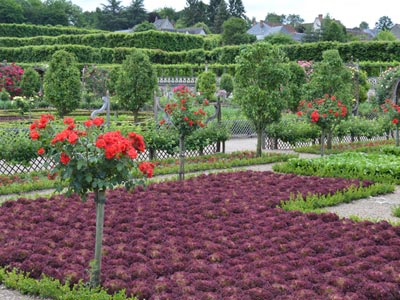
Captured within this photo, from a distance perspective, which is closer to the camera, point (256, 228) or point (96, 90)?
point (256, 228)

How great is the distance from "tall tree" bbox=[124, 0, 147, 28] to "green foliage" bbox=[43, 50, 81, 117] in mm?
61527

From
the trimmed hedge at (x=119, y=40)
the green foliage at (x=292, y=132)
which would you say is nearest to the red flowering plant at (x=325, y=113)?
the green foliage at (x=292, y=132)

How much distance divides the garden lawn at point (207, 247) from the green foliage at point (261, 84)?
523 cm

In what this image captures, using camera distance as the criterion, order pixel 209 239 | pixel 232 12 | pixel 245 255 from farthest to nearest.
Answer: pixel 232 12 → pixel 209 239 → pixel 245 255

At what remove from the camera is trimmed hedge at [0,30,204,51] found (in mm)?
47281

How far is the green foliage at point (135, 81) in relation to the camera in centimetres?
2048

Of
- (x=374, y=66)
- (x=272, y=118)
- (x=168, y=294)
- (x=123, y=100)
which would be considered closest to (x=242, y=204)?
(x=168, y=294)

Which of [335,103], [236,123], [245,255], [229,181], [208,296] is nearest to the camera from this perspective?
[208,296]

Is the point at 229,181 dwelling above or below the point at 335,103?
below

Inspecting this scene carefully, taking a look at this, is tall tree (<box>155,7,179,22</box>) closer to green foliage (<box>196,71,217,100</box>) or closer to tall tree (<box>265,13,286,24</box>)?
tall tree (<box>265,13,286,24</box>)

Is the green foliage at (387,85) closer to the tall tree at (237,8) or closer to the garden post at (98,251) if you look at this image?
the garden post at (98,251)

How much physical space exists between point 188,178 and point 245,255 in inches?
194

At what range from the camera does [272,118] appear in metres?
14.5

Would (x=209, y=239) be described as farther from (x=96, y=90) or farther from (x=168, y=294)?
(x=96, y=90)
